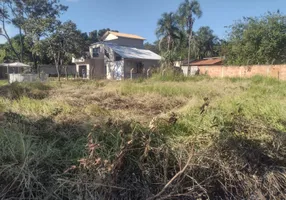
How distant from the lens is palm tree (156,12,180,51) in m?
23.4

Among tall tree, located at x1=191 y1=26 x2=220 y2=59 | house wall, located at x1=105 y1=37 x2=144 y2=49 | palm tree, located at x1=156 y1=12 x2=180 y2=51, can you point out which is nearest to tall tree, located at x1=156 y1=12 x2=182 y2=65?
palm tree, located at x1=156 y1=12 x2=180 y2=51

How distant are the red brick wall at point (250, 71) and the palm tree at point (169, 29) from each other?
273 inches

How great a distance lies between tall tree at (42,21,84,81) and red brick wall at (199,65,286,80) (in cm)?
1066

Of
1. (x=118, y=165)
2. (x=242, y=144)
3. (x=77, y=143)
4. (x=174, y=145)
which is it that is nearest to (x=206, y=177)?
(x=174, y=145)

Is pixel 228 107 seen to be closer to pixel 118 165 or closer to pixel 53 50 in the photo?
pixel 118 165

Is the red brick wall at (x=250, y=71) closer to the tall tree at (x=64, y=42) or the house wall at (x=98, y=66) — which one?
the house wall at (x=98, y=66)

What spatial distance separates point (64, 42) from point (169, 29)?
38.6 feet

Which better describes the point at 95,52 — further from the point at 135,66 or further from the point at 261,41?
the point at 261,41

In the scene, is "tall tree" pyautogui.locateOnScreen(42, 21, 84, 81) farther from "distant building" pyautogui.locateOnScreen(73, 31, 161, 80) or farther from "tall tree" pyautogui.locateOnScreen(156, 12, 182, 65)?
"tall tree" pyautogui.locateOnScreen(156, 12, 182, 65)

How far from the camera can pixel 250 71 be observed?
46.6ft

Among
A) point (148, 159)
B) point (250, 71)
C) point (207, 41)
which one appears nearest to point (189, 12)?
point (250, 71)

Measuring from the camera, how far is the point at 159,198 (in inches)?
72.4

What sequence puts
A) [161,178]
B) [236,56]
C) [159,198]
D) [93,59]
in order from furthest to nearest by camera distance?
[93,59], [236,56], [161,178], [159,198]

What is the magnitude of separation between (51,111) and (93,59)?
60.0 feet
